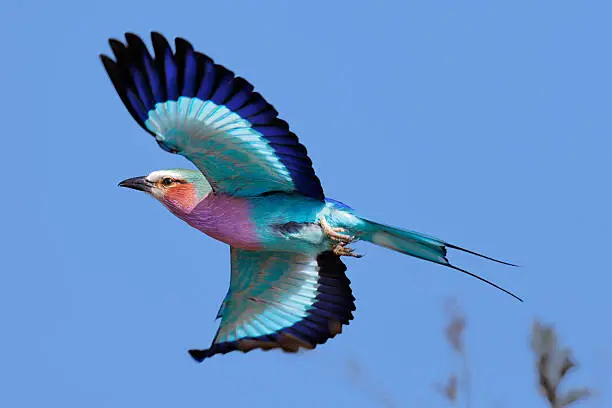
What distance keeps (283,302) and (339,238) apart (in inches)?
31.9

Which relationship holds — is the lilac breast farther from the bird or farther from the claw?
the claw

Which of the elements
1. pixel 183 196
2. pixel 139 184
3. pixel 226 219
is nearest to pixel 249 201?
pixel 226 219

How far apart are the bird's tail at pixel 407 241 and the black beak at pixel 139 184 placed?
1.29m

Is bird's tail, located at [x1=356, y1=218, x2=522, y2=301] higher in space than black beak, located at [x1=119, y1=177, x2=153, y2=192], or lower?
higher

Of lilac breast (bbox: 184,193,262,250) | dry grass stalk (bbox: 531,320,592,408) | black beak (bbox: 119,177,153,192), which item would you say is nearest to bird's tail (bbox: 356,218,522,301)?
lilac breast (bbox: 184,193,262,250)

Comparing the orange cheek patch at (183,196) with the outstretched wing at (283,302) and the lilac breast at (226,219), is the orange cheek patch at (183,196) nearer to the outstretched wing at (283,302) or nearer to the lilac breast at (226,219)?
the lilac breast at (226,219)

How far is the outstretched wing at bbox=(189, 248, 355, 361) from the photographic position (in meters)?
5.19

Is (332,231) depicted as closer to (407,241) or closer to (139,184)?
(407,241)

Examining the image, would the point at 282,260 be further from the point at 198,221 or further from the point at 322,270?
the point at 198,221

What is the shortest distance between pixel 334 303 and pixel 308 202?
0.78 m

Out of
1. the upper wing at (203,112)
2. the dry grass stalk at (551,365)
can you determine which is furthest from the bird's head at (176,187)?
the dry grass stalk at (551,365)

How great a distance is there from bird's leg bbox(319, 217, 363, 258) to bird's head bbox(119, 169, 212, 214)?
71 centimetres

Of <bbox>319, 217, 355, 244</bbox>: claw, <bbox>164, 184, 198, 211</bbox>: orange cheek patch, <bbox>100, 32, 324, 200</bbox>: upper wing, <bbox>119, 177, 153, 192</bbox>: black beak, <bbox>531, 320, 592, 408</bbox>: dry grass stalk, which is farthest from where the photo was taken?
<bbox>119, 177, 153, 192</bbox>: black beak

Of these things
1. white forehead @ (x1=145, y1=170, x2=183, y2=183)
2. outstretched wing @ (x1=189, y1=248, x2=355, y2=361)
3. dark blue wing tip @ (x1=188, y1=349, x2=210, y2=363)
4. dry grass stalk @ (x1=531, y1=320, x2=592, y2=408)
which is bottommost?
dry grass stalk @ (x1=531, y1=320, x2=592, y2=408)
